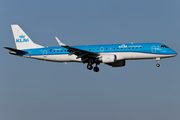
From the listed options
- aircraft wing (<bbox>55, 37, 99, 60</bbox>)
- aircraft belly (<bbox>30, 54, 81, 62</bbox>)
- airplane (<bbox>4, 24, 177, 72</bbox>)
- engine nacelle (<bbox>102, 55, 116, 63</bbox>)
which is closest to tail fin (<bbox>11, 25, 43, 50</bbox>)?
airplane (<bbox>4, 24, 177, 72</bbox>)

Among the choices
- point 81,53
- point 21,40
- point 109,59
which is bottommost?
point 109,59

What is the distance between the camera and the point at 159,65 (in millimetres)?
47531

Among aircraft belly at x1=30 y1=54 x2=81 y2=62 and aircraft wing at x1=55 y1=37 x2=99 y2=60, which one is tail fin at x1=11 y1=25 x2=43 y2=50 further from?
aircraft wing at x1=55 y1=37 x2=99 y2=60

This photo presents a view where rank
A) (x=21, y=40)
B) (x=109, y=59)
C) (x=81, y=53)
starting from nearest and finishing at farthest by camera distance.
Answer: (x=109, y=59) → (x=81, y=53) → (x=21, y=40)

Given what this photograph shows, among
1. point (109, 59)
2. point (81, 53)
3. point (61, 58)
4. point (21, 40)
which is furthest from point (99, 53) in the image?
point (21, 40)

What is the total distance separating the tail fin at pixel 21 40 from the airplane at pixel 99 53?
459 mm

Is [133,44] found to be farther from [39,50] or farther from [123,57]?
[39,50]

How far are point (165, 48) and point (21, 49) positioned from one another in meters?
23.7

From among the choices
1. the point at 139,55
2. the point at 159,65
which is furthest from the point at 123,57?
the point at 159,65

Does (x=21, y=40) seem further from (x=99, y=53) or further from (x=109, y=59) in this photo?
(x=109, y=59)

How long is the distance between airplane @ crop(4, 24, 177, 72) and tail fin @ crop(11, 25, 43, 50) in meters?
0.46

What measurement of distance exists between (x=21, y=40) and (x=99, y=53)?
14.7m

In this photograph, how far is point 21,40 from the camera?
179 feet

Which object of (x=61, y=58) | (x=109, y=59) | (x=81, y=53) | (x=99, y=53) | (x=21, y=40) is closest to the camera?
(x=109, y=59)
